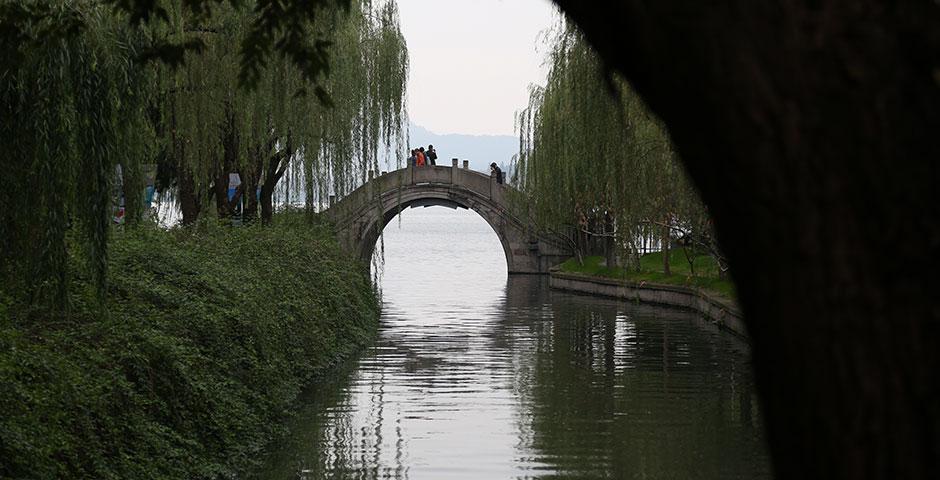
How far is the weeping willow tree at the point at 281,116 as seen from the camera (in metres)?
19.9

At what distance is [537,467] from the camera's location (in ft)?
46.0

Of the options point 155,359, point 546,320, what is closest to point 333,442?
point 155,359

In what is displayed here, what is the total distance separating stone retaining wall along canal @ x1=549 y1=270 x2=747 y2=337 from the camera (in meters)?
30.0

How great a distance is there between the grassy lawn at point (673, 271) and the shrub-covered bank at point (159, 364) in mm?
15006

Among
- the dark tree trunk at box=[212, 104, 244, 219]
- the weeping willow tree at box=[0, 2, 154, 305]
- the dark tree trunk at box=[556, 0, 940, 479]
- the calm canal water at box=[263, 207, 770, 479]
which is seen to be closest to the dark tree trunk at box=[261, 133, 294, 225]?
the dark tree trunk at box=[212, 104, 244, 219]

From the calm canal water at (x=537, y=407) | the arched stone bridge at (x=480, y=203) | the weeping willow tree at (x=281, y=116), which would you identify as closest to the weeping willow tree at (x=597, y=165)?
the calm canal water at (x=537, y=407)

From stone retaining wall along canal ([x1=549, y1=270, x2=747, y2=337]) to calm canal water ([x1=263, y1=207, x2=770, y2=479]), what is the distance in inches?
18.3

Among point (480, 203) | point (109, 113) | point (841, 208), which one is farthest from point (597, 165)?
point (480, 203)

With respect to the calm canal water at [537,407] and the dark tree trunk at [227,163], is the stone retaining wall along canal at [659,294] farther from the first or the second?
the dark tree trunk at [227,163]

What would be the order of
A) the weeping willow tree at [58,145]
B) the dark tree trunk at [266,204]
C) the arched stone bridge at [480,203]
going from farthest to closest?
the arched stone bridge at [480,203] < the dark tree trunk at [266,204] < the weeping willow tree at [58,145]

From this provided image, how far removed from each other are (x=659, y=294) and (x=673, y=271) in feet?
11.1

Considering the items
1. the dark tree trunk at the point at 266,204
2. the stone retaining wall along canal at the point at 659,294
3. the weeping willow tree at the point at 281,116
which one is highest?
the weeping willow tree at the point at 281,116

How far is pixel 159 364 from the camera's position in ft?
37.9

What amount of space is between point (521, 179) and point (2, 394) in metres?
44.2
